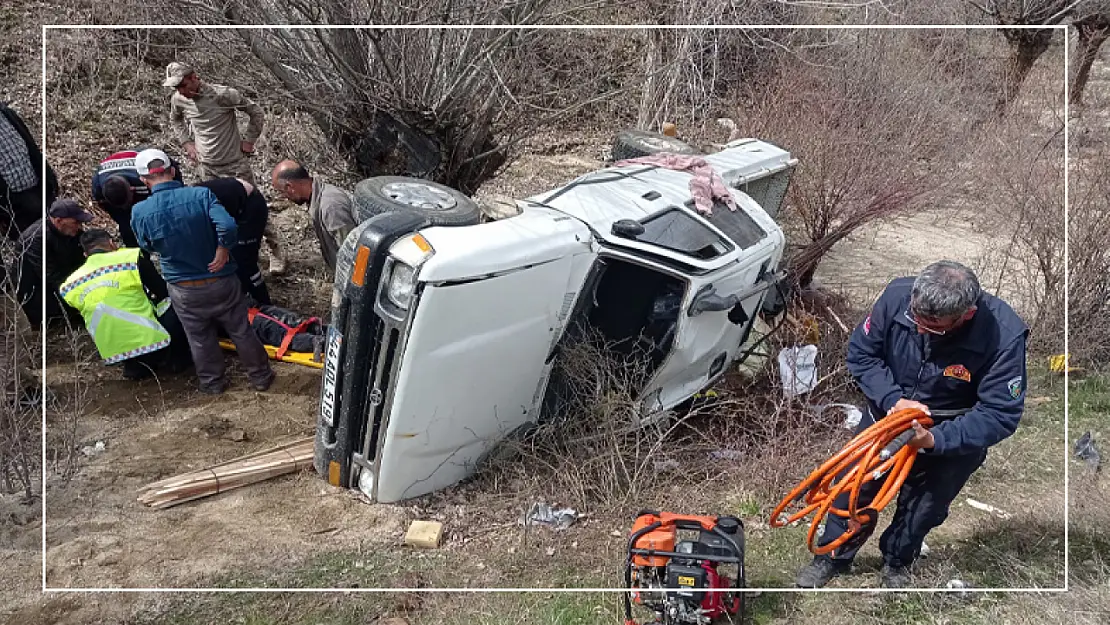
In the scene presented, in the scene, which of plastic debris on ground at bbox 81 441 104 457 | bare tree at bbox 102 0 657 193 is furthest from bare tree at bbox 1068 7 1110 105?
plastic debris on ground at bbox 81 441 104 457

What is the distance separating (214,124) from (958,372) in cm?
586

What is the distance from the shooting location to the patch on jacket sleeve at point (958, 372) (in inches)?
143

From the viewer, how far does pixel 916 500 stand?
3.91m

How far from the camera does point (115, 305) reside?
18.9 feet

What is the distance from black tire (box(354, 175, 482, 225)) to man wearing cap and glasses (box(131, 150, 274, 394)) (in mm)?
1225

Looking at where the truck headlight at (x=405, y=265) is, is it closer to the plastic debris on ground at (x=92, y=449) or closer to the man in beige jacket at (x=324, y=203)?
the man in beige jacket at (x=324, y=203)

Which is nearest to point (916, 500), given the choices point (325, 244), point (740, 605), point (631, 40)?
point (740, 605)

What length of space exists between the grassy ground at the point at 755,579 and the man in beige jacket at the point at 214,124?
3.91 m

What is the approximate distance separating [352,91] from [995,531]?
200 inches

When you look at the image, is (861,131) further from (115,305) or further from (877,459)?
(115,305)

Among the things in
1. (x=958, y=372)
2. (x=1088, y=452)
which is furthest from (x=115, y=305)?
(x=1088, y=452)

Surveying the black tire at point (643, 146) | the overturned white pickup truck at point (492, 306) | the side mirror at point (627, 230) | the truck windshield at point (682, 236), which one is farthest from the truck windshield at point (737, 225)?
the black tire at point (643, 146)

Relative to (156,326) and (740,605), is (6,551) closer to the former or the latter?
(156,326)

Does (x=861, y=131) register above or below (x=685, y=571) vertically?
above
